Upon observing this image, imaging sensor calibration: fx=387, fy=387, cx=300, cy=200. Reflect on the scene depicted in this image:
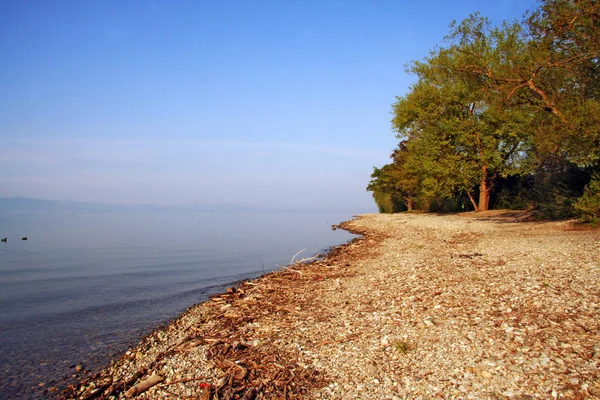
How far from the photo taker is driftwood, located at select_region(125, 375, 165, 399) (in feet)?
18.6

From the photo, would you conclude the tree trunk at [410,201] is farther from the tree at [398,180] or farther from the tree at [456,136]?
the tree at [456,136]

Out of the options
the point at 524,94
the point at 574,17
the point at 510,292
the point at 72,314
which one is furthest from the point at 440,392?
the point at 524,94

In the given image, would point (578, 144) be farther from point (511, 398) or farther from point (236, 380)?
point (236, 380)

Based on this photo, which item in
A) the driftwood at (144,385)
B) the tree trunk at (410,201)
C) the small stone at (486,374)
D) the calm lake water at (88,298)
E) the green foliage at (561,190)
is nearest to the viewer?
the small stone at (486,374)

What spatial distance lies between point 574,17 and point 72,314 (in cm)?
2097

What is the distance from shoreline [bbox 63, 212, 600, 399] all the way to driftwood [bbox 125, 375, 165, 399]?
3cm

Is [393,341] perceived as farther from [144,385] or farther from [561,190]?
[561,190]

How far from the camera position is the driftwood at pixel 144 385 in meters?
5.66

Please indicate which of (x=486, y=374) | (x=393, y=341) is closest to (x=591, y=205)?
(x=393, y=341)

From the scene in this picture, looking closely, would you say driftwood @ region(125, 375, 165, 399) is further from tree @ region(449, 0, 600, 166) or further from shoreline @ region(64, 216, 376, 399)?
tree @ region(449, 0, 600, 166)

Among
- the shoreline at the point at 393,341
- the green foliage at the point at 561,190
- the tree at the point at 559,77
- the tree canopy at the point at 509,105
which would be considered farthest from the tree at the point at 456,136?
the shoreline at the point at 393,341

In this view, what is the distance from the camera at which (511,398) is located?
14.8 feet

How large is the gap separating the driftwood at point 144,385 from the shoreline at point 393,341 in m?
0.03

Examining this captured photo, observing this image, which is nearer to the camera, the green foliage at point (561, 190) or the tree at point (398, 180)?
the green foliage at point (561, 190)
